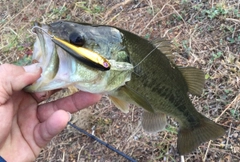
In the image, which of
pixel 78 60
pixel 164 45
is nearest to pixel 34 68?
pixel 78 60

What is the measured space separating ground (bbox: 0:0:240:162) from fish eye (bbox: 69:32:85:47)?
1376mm

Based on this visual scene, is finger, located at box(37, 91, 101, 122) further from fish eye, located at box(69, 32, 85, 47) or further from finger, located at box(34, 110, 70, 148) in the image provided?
fish eye, located at box(69, 32, 85, 47)

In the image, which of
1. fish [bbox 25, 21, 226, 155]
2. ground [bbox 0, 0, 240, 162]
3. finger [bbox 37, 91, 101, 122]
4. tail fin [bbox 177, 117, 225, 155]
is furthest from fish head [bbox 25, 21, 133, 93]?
ground [bbox 0, 0, 240, 162]

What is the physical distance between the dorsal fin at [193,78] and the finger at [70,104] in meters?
0.52

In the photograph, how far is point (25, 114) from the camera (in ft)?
6.15

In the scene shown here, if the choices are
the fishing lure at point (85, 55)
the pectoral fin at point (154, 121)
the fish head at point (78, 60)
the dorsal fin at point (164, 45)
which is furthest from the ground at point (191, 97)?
the fishing lure at point (85, 55)

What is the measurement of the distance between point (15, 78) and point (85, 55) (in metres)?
0.37

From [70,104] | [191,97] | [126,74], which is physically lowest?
[191,97]

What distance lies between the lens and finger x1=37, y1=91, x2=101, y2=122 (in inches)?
76.4

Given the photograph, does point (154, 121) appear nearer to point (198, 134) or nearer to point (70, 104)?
point (198, 134)

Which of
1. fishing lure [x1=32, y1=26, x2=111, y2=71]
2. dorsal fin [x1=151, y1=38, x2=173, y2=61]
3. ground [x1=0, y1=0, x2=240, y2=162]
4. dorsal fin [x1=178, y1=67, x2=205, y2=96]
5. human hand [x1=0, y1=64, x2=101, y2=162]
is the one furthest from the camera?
ground [x1=0, y1=0, x2=240, y2=162]

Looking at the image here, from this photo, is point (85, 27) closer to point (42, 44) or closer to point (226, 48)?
point (42, 44)

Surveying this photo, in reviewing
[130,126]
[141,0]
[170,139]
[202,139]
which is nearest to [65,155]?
[130,126]

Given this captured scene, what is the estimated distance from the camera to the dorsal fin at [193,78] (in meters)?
1.93
